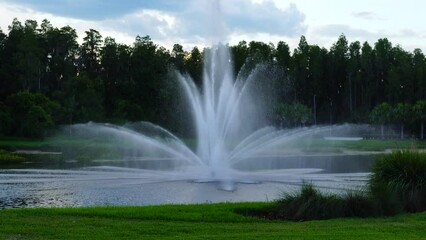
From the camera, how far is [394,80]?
93.3 meters

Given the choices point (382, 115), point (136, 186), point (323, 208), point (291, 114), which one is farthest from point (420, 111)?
point (323, 208)

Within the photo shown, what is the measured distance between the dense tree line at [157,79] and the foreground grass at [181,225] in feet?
173

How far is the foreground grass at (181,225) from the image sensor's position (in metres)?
11.3

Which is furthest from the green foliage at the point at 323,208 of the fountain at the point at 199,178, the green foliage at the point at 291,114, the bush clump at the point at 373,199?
the green foliage at the point at 291,114

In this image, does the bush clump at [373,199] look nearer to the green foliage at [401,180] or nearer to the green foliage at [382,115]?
the green foliage at [401,180]

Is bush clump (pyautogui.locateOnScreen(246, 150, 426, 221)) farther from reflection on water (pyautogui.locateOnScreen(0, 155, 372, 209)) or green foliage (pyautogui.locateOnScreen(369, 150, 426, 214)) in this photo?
reflection on water (pyautogui.locateOnScreen(0, 155, 372, 209))

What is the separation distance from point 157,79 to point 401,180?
74.4 meters

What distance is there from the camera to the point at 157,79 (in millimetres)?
89250

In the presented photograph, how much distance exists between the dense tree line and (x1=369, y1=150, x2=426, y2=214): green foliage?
174ft

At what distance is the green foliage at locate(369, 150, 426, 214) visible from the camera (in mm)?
15250

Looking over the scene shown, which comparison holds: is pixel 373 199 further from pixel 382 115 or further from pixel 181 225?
pixel 382 115

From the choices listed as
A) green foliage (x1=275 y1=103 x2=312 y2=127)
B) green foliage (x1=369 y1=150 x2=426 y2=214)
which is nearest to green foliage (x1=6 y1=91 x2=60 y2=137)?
green foliage (x1=275 y1=103 x2=312 y2=127)

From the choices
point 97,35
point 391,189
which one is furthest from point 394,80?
point 391,189

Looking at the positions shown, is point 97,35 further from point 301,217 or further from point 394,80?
point 301,217
